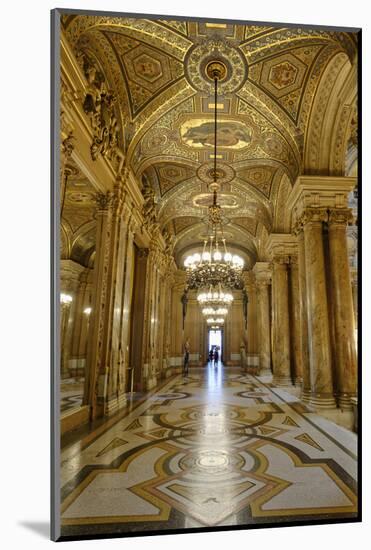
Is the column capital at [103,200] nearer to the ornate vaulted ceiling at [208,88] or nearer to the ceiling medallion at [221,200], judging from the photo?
the ornate vaulted ceiling at [208,88]

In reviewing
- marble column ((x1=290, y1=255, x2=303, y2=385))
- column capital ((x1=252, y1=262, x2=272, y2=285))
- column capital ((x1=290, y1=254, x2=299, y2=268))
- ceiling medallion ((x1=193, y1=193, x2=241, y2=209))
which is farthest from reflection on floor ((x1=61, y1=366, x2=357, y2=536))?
column capital ((x1=252, y1=262, x2=272, y2=285))

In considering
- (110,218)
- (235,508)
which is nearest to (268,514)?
(235,508)

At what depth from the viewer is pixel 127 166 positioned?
23.9 ft

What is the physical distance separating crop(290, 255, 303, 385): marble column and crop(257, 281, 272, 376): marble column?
421cm

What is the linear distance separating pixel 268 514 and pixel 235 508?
25cm

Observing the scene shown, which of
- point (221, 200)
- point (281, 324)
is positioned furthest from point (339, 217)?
point (221, 200)

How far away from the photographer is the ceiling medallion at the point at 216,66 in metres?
5.73

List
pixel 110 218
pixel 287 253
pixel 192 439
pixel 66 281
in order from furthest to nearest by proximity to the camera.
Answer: pixel 287 253 < pixel 66 281 < pixel 110 218 < pixel 192 439

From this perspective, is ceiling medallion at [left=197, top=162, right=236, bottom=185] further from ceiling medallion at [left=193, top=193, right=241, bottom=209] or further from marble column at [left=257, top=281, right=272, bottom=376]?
marble column at [left=257, top=281, right=272, bottom=376]

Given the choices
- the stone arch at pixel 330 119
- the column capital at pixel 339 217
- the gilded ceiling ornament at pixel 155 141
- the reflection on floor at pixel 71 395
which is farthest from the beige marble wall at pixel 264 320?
the reflection on floor at pixel 71 395

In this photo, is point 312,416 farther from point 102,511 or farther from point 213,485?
point 102,511

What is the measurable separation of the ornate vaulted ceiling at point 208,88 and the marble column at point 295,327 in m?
2.76

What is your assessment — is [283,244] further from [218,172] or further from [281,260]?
[218,172]

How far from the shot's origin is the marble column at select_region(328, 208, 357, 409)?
20.7 ft
